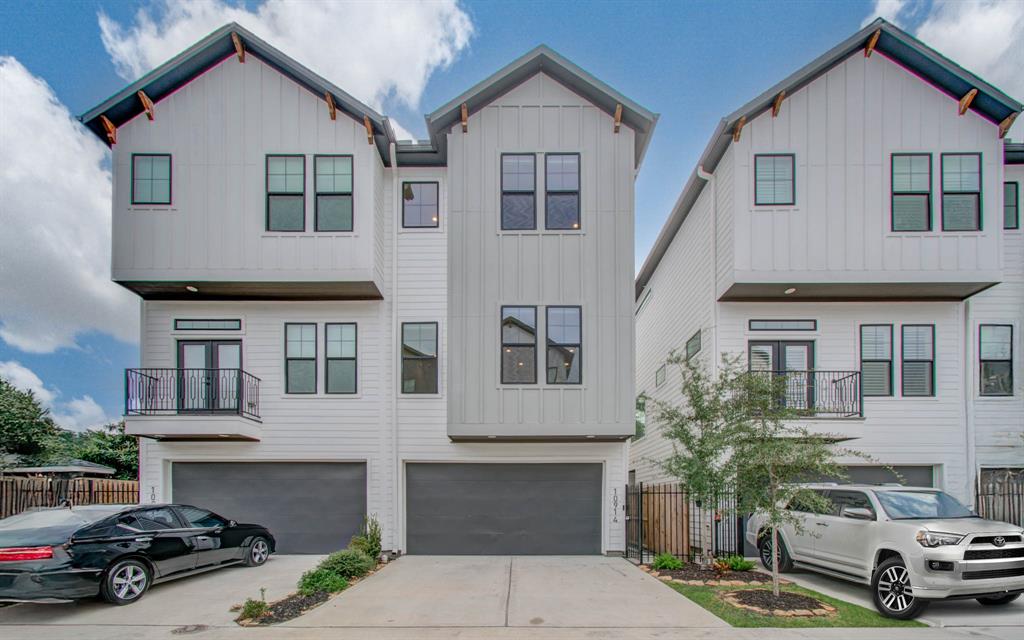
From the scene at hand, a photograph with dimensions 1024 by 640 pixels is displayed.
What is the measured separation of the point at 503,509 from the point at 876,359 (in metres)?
9.35

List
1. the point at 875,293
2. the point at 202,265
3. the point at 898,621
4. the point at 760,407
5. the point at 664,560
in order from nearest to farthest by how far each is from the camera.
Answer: the point at 898,621
the point at 760,407
the point at 664,560
the point at 202,265
the point at 875,293

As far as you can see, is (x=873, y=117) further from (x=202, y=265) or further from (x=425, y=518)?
(x=202, y=265)

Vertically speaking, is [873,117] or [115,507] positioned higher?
[873,117]

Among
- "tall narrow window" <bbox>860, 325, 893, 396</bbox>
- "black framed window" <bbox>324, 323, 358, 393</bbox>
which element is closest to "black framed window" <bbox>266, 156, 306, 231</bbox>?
"black framed window" <bbox>324, 323, 358, 393</bbox>

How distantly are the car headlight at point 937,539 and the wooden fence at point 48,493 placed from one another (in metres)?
14.4

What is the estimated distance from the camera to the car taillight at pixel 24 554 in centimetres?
848

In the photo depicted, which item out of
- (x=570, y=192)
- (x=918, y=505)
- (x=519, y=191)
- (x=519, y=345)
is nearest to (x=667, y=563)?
(x=918, y=505)

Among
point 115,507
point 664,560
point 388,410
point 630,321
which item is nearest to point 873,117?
point 630,321

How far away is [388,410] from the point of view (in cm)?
1458

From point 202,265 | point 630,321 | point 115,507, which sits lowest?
point 115,507

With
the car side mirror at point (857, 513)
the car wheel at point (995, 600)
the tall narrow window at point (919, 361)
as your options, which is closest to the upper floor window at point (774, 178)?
the tall narrow window at point (919, 361)

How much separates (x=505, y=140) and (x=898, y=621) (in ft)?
37.2

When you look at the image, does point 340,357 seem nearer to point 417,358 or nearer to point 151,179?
point 417,358

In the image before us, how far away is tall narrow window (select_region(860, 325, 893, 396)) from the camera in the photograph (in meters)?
14.9
